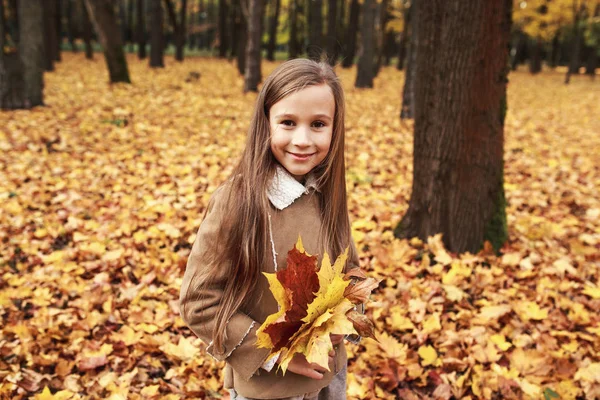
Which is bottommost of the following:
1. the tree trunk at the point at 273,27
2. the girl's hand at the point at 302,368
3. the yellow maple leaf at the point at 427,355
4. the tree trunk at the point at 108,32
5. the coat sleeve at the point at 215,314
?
the yellow maple leaf at the point at 427,355

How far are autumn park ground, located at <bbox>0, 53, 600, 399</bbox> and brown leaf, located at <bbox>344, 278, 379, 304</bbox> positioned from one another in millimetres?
1378

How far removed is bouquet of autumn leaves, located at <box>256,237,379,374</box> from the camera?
3.34ft

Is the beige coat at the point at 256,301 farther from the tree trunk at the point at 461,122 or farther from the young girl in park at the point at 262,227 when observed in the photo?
the tree trunk at the point at 461,122

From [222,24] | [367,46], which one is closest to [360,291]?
[367,46]

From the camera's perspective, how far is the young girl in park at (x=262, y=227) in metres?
1.22

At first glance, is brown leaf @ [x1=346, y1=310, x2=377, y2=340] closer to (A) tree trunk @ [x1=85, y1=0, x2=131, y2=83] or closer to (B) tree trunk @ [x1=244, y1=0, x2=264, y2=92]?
(B) tree trunk @ [x1=244, y1=0, x2=264, y2=92]

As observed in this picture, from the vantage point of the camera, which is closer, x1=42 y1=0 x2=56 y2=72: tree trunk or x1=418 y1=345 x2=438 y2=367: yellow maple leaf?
x1=418 y1=345 x2=438 y2=367: yellow maple leaf

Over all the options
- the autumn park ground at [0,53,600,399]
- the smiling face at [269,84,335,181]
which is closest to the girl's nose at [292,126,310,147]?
the smiling face at [269,84,335,181]

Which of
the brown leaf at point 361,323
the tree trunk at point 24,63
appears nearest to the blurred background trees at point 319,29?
the tree trunk at point 24,63

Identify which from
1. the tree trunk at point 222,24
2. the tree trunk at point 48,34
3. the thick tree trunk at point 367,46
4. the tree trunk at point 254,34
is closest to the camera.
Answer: the tree trunk at point 254,34

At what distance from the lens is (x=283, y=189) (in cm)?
130

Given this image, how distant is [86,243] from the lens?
3762mm

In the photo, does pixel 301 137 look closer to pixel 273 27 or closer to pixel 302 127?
pixel 302 127

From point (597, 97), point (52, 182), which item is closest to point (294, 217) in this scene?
point (52, 182)
